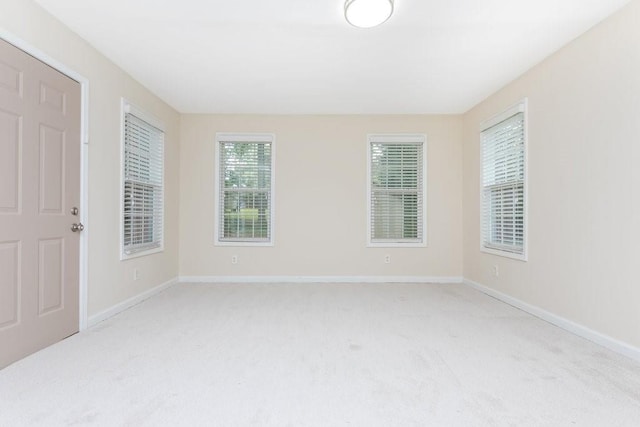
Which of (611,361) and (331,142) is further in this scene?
(331,142)

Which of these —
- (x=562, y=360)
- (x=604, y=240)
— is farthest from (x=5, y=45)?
(x=604, y=240)

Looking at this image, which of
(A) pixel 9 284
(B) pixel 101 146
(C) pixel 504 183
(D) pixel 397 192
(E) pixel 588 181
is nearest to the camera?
(A) pixel 9 284

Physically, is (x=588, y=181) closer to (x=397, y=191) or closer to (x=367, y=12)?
(x=367, y=12)

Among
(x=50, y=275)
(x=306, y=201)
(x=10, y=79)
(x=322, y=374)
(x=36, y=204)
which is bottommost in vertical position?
(x=322, y=374)

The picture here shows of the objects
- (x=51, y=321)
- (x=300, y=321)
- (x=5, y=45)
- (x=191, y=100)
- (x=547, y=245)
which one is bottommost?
(x=300, y=321)

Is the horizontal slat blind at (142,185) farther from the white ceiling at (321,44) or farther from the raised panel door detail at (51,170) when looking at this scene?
the raised panel door detail at (51,170)

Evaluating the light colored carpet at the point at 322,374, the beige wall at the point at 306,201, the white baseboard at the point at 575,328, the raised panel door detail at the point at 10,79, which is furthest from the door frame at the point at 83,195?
the white baseboard at the point at 575,328

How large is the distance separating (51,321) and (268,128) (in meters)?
3.49

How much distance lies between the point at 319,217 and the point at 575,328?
3221 mm

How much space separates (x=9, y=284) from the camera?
7.17ft

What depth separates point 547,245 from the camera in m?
3.21

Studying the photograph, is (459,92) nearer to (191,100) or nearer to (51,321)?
(191,100)

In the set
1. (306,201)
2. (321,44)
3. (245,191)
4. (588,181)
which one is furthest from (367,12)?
(245,191)

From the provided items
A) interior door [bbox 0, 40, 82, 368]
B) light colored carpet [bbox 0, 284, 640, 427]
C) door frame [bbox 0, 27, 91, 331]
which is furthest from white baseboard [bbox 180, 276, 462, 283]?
interior door [bbox 0, 40, 82, 368]
